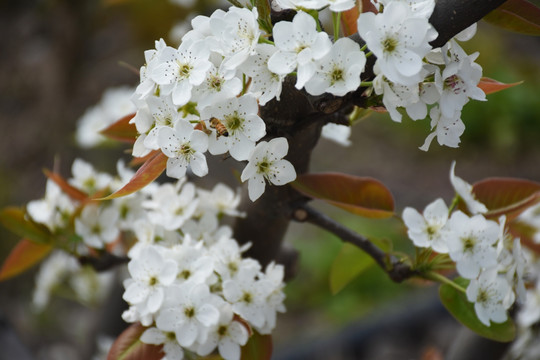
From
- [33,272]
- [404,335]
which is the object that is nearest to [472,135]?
[404,335]

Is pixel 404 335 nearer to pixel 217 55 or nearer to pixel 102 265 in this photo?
pixel 102 265

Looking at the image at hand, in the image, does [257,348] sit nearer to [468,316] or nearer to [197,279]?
[197,279]

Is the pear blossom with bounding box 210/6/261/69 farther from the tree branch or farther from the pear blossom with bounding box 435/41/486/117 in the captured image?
the tree branch

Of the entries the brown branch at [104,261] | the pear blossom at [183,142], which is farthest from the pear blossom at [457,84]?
the brown branch at [104,261]

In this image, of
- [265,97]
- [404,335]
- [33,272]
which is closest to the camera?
[265,97]

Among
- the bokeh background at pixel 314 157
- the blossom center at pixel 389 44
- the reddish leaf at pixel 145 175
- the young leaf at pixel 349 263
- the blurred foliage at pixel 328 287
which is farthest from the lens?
the blurred foliage at pixel 328 287

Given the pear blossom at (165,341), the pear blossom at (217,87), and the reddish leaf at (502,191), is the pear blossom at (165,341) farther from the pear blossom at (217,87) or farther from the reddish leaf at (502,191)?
the reddish leaf at (502,191)
